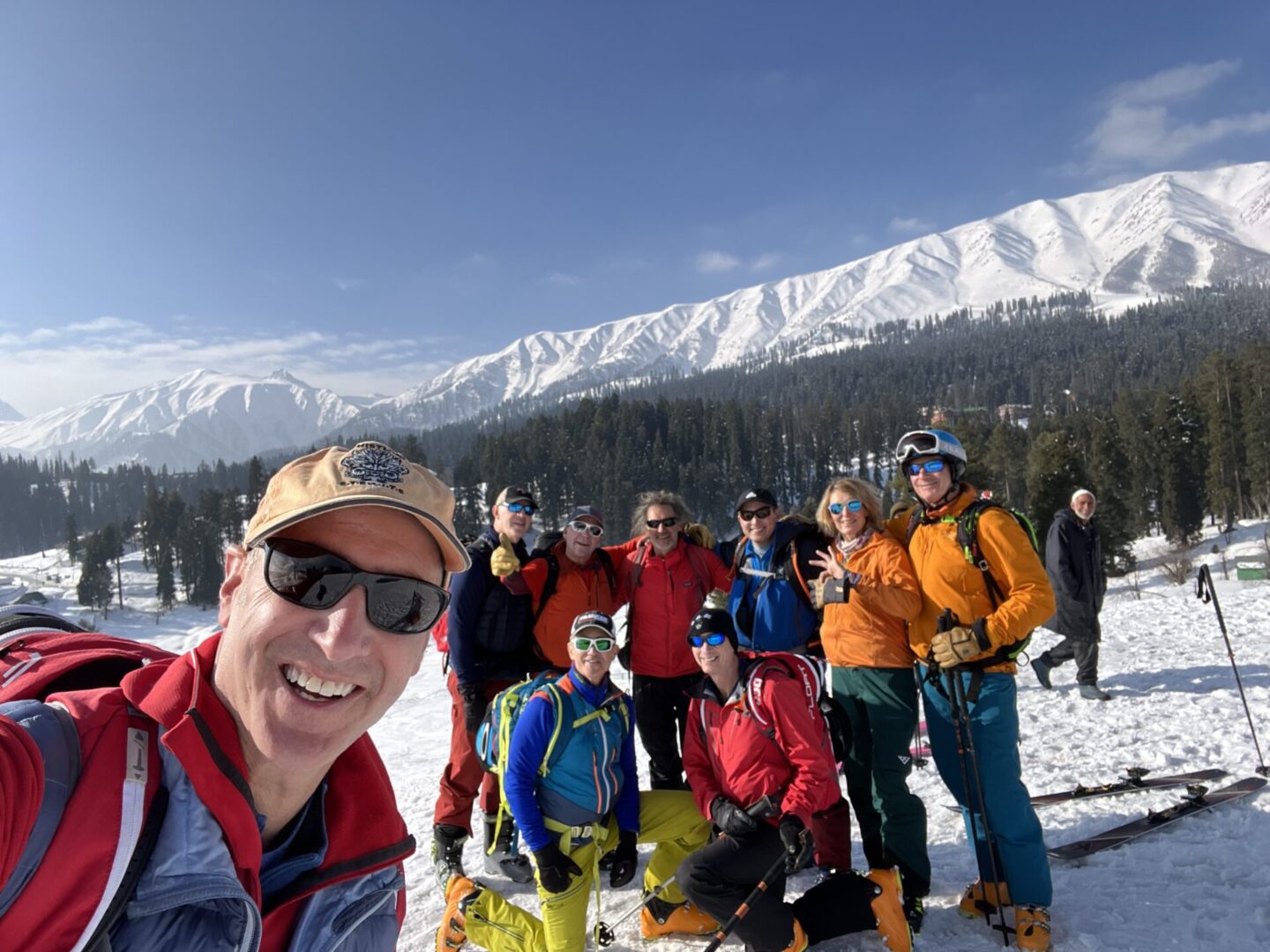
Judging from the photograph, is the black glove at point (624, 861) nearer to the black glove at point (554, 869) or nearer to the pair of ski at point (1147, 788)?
the black glove at point (554, 869)

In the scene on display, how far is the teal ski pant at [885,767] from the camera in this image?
3.81m

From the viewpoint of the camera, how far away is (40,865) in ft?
3.42

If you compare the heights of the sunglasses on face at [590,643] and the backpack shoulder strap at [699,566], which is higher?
the backpack shoulder strap at [699,566]

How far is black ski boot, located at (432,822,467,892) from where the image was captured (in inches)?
185

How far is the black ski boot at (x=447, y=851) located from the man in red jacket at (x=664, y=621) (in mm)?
1515

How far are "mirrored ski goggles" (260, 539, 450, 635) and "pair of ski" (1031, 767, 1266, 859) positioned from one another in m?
4.87

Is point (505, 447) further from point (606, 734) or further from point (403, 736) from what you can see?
point (606, 734)

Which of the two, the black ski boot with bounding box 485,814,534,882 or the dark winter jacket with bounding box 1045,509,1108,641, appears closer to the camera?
the black ski boot with bounding box 485,814,534,882

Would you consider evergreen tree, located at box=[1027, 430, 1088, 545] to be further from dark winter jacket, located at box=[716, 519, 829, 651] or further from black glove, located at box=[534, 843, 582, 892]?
black glove, located at box=[534, 843, 582, 892]

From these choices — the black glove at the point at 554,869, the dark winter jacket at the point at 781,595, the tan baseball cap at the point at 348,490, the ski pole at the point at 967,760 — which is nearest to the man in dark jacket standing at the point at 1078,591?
the dark winter jacket at the point at 781,595

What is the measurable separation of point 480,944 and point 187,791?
10.5 ft

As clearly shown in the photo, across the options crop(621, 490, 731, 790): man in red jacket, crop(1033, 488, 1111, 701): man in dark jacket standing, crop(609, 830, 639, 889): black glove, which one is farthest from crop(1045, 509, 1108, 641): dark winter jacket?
crop(609, 830, 639, 889): black glove

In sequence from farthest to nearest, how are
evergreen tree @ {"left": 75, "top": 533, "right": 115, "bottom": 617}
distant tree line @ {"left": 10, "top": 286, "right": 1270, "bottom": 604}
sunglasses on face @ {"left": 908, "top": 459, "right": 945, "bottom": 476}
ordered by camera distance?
evergreen tree @ {"left": 75, "top": 533, "right": 115, "bottom": 617}, distant tree line @ {"left": 10, "top": 286, "right": 1270, "bottom": 604}, sunglasses on face @ {"left": 908, "top": 459, "right": 945, "bottom": 476}

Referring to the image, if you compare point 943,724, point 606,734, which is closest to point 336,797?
point 606,734
